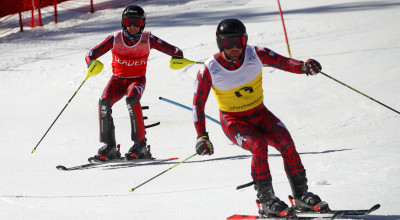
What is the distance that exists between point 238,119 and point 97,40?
12.9 metres

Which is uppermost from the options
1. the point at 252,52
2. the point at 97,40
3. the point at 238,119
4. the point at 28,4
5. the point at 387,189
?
the point at 28,4

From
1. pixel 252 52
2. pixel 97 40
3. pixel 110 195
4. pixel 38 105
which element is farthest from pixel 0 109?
pixel 252 52

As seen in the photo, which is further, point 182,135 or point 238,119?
point 182,135

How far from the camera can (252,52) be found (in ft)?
17.8

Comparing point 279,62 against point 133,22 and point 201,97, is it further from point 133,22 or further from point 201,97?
Answer: point 133,22

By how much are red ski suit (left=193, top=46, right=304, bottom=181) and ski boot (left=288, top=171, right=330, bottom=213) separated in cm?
6

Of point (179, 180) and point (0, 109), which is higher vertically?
point (0, 109)

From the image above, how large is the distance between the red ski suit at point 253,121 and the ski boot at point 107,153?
3155mm

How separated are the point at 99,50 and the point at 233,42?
128 inches

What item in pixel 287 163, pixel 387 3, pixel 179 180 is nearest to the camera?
pixel 287 163

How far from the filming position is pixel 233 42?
5.18 metres

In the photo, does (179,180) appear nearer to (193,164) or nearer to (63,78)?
(193,164)

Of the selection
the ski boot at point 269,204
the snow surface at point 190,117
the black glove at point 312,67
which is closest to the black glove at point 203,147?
the ski boot at point 269,204

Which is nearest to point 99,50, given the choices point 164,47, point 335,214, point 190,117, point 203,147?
point 164,47
